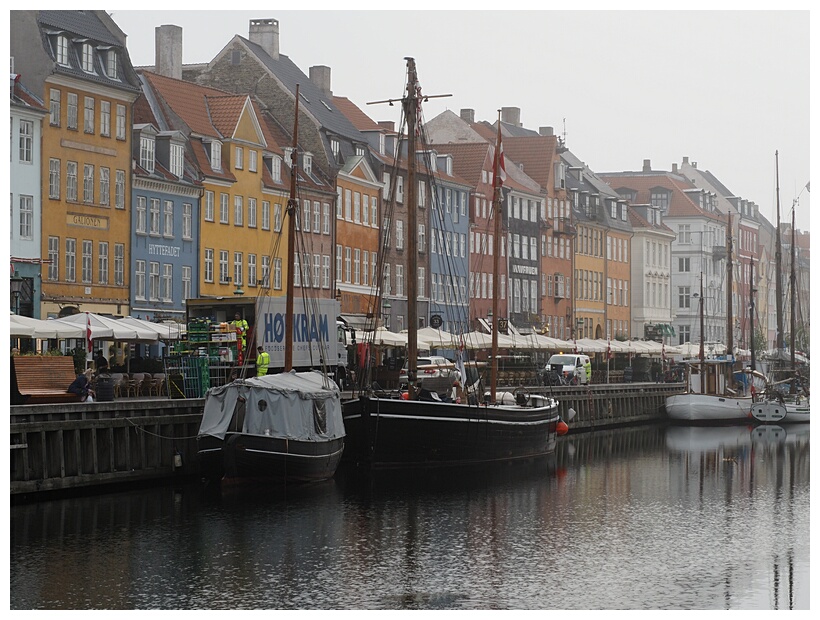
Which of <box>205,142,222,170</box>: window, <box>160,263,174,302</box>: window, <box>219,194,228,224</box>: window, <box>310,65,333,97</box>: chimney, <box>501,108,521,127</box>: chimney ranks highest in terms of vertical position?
<box>501,108,521,127</box>: chimney

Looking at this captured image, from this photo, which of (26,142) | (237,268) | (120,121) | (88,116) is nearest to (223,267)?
(237,268)

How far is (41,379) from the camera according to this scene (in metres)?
40.8

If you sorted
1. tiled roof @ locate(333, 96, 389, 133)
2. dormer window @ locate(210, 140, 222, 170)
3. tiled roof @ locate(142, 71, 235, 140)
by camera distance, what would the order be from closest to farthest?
tiled roof @ locate(142, 71, 235, 140)
dormer window @ locate(210, 140, 222, 170)
tiled roof @ locate(333, 96, 389, 133)

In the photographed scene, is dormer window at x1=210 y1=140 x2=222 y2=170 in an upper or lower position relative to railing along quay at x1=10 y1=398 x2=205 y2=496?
upper

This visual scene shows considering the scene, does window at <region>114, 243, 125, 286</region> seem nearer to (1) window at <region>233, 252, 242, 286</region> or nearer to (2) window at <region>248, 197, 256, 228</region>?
(1) window at <region>233, 252, 242, 286</region>

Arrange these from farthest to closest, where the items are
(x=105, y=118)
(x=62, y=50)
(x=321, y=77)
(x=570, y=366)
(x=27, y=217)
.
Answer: (x=321, y=77), (x=570, y=366), (x=105, y=118), (x=62, y=50), (x=27, y=217)

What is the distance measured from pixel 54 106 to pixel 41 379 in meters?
25.6

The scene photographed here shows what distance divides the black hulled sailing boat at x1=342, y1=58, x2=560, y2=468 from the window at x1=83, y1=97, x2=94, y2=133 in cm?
2274

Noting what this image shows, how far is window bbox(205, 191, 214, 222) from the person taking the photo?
7444 centimetres

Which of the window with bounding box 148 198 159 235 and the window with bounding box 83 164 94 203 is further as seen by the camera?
the window with bounding box 148 198 159 235

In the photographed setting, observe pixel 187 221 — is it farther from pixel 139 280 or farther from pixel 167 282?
pixel 139 280

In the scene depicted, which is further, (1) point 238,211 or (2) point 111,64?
(1) point 238,211

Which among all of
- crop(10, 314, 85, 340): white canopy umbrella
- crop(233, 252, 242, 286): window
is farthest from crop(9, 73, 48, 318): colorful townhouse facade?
crop(233, 252, 242, 286): window

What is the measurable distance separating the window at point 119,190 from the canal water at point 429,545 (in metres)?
27.3
